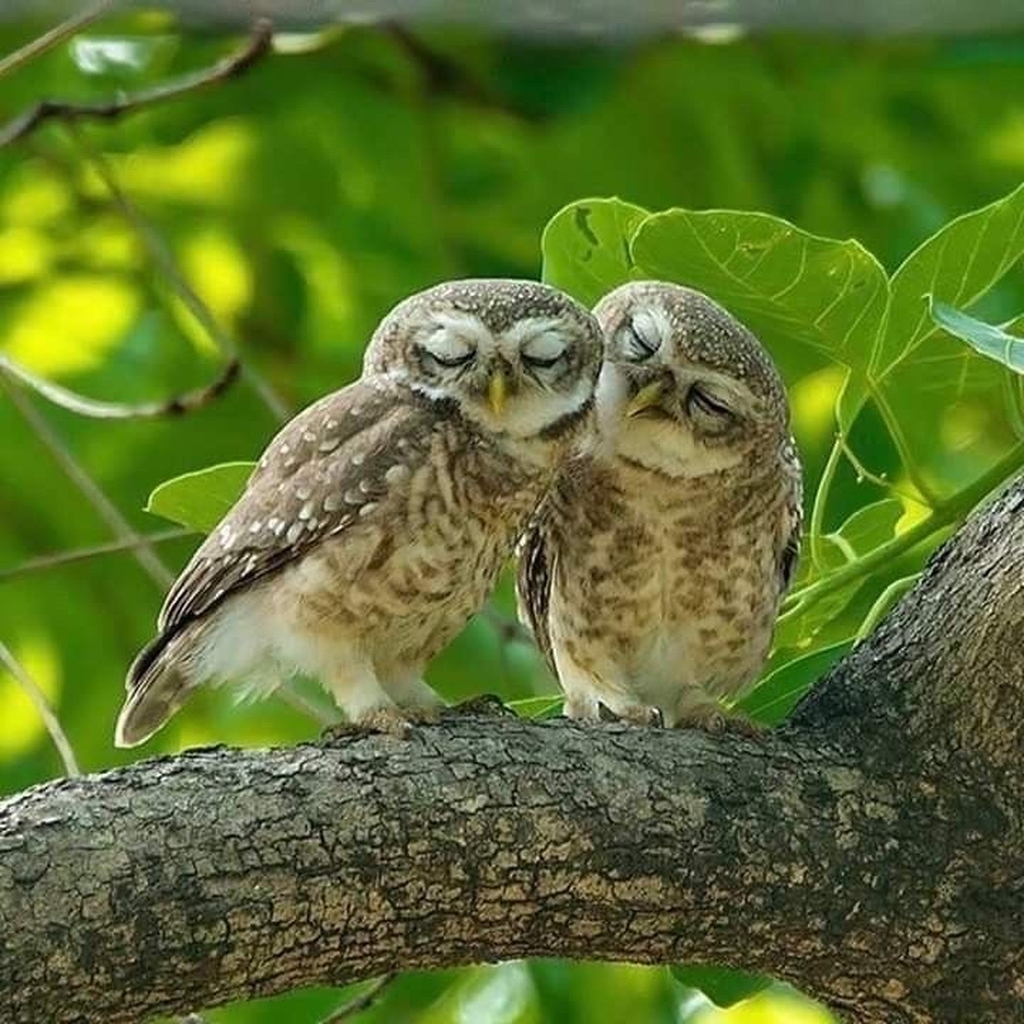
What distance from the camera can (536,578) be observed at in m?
3.26

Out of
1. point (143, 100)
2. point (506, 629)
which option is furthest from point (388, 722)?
point (143, 100)

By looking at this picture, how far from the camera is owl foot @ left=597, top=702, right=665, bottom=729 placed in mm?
3045

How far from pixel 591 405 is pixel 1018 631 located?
0.61 m

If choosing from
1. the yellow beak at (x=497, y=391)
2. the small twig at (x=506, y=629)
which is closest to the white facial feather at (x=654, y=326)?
the yellow beak at (x=497, y=391)

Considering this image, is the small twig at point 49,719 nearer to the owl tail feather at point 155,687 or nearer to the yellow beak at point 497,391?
the owl tail feather at point 155,687

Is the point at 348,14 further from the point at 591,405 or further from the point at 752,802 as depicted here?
the point at 752,802

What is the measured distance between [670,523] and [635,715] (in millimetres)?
235

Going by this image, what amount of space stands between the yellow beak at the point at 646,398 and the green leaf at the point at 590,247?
0.15m

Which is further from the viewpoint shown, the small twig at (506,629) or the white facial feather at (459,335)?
the small twig at (506,629)

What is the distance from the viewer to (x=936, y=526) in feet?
9.68

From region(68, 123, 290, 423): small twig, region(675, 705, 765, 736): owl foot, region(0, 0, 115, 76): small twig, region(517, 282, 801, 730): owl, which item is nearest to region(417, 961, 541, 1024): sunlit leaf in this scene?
region(68, 123, 290, 423): small twig

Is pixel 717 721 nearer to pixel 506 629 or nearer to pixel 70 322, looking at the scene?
pixel 506 629

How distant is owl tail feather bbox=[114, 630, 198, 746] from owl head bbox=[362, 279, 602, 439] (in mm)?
419

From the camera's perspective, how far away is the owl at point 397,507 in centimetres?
291
